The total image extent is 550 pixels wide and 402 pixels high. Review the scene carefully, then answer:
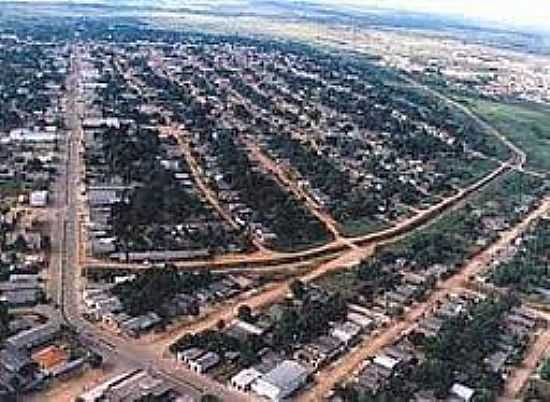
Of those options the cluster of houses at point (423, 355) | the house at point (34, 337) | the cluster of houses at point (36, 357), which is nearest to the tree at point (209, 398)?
the cluster of houses at point (423, 355)

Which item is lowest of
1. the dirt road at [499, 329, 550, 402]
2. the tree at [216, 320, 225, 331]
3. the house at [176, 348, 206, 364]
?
the dirt road at [499, 329, 550, 402]

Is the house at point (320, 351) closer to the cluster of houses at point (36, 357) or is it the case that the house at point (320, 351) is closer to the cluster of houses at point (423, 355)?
the cluster of houses at point (423, 355)

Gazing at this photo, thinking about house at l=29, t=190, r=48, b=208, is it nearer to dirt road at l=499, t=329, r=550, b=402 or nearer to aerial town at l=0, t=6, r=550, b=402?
aerial town at l=0, t=6, r=550, b=402

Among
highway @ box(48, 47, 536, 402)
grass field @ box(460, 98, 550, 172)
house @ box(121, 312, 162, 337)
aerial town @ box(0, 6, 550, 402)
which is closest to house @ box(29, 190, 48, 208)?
aerial town @ box(0, 6, 550, 402)

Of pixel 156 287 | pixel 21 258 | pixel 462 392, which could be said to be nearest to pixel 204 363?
pixel 156 287

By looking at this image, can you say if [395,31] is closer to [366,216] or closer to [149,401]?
[366,216]
